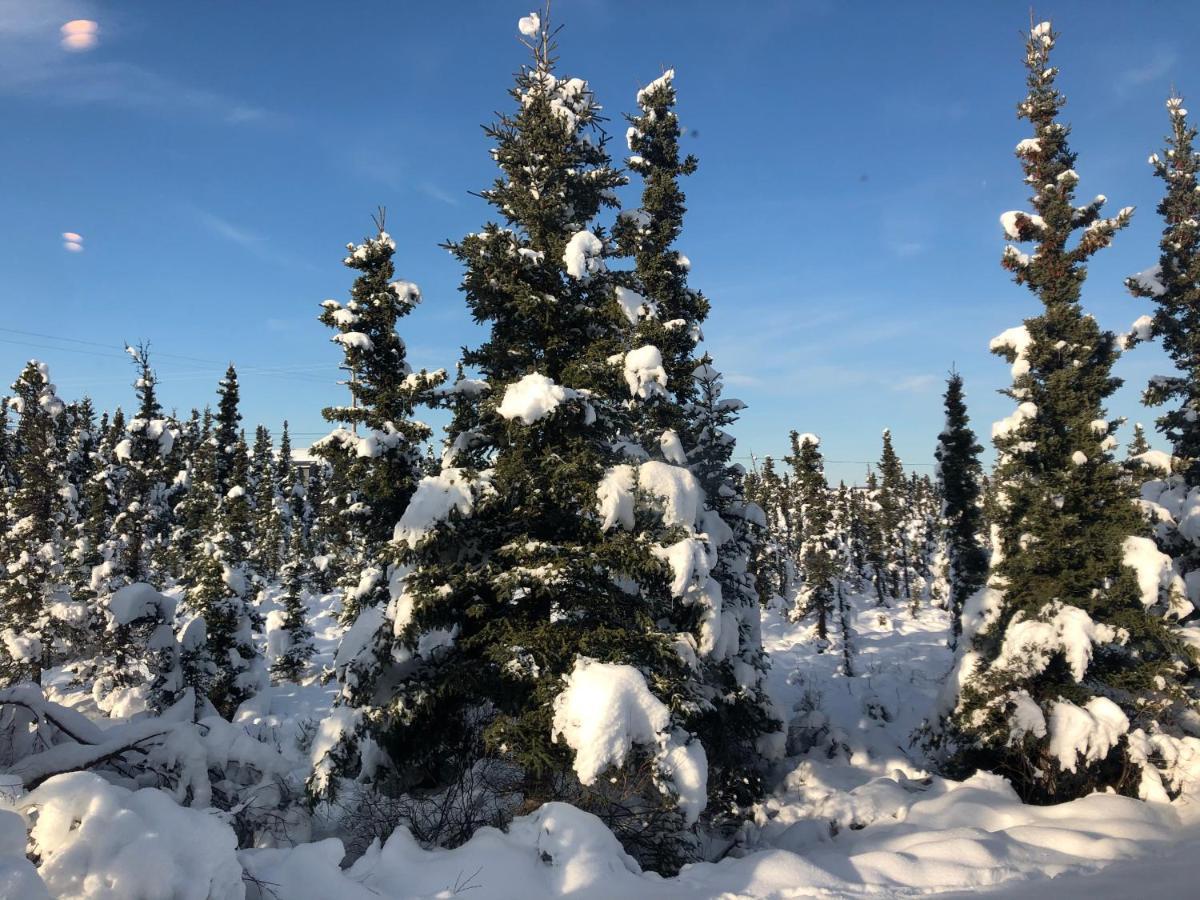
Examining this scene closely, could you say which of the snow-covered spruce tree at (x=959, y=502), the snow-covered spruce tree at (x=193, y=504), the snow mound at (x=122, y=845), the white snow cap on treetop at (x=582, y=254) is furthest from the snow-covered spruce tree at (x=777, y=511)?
the snow mound at (x=122, y=845)

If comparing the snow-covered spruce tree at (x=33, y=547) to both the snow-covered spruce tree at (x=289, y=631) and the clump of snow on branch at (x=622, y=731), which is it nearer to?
the snow-covered spruce tree at (x=289, y=631)

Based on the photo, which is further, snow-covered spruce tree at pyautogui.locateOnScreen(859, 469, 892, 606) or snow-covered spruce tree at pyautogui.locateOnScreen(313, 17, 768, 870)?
snow-covered spruce tree at pyautogui.locateOnScreen(859, 469, 892, 606)

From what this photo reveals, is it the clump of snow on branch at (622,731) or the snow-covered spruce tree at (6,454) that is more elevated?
the snow-covered spruce tree at (6,454)

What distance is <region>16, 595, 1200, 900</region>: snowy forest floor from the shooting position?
6.19 m

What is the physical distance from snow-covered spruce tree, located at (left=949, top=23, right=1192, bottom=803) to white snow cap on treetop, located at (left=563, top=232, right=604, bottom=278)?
10.8m

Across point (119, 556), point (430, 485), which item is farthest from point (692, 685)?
point (119, 556)

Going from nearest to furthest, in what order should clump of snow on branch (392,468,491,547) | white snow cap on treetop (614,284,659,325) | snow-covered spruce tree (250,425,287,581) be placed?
clump of snow on branch (392,468,491,547) < white snow cap on treetop (614,284,659,325) < snow-covered spruce tree (250,425,287,581)

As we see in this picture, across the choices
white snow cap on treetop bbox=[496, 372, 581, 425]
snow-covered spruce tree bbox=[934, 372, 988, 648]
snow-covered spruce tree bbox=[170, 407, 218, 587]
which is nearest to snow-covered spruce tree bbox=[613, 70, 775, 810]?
white snow cap on treetop bbox=[496, 372, 581, 425]

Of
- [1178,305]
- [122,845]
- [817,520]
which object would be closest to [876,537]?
[817,520]

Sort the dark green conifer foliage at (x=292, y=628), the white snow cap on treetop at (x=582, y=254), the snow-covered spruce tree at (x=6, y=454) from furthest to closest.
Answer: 1. the snow-covered spruce tree at (x=6, y=454)
2. the dark green conifer foliage at (x=292, y=628)
3. the white snow cap on treetop at (x=582, y=254)

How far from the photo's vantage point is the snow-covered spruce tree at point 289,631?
105ft

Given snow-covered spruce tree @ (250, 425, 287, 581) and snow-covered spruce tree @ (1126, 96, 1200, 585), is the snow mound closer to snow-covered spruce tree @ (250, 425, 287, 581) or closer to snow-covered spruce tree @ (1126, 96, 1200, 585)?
snow-covered spruce tree @ (1126, 96, 1200, 585)

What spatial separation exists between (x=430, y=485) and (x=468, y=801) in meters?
4.21

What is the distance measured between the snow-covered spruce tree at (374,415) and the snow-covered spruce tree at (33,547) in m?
19.4
